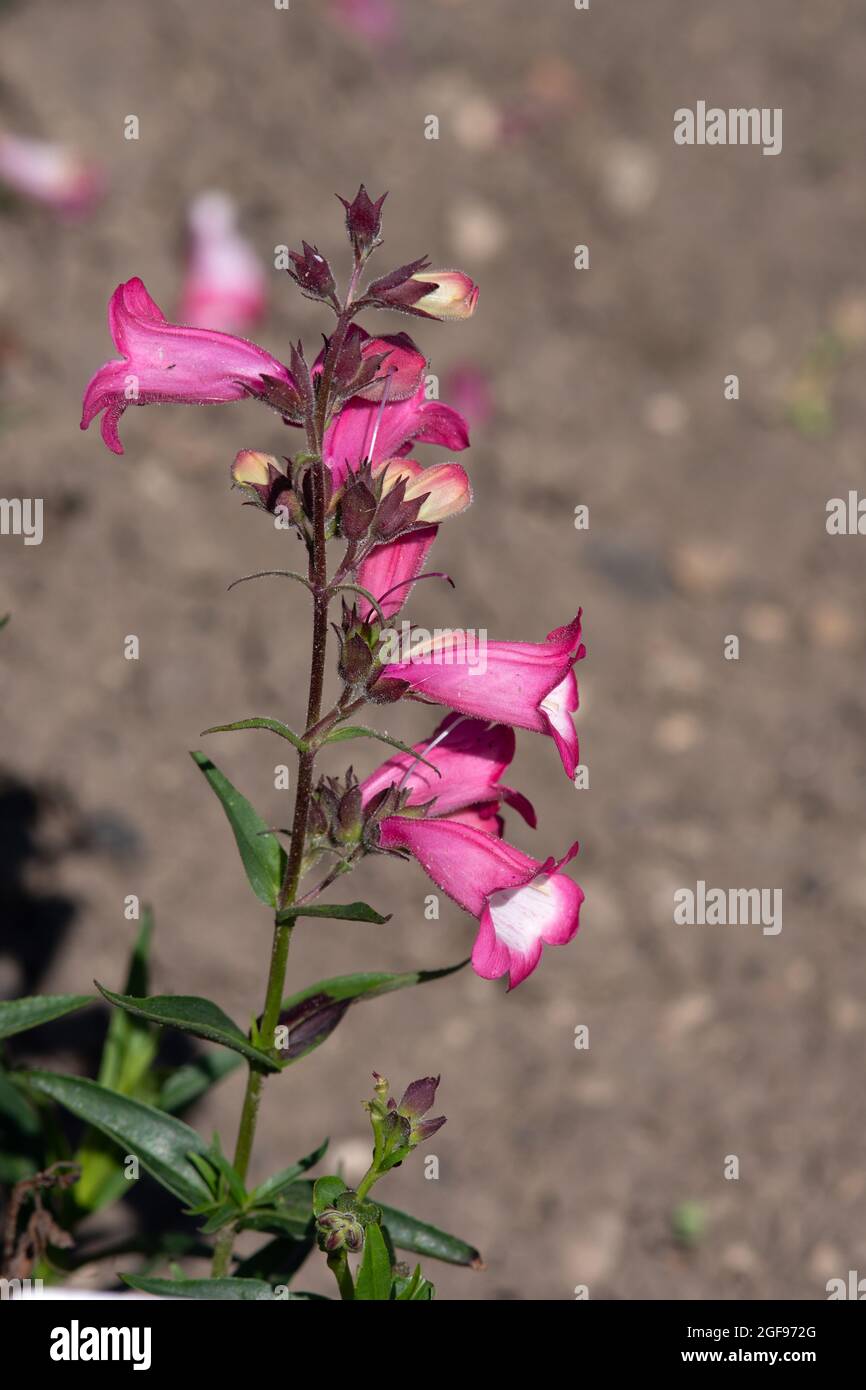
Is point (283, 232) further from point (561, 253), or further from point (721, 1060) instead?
point (721, 1060)

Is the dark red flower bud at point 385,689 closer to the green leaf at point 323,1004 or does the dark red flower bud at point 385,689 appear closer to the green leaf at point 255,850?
the green leaf at point 255,850

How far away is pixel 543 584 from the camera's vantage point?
16.3 feet

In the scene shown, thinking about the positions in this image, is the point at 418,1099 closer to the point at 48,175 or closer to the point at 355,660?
the point at 355,660

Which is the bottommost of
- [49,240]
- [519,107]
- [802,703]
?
[802,703]

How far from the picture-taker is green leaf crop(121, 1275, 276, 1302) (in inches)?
91.1

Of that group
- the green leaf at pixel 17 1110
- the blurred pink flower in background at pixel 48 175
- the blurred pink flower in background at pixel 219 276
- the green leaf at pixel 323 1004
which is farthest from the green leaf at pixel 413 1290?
the blurred pink flower in background at pixel 48 175

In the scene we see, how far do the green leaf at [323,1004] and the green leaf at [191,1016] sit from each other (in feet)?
0.34

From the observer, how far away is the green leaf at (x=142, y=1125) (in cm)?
258

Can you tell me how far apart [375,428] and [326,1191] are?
1130mm

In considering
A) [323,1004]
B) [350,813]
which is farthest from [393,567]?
[323,1004]

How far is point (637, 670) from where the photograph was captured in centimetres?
481

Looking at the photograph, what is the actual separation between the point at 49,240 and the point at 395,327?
1.30m

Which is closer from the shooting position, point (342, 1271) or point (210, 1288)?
point (342, 1271)
